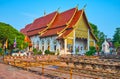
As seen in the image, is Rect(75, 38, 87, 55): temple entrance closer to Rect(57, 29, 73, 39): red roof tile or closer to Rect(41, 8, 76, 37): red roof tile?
Rect(57, 29, 73, 39): red roof tile

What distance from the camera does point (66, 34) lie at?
36000 mm

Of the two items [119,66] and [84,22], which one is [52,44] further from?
[119,66]

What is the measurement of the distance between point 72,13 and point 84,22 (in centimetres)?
315

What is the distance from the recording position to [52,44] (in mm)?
39344

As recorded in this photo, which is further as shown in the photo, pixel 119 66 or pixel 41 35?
pixel 41 35

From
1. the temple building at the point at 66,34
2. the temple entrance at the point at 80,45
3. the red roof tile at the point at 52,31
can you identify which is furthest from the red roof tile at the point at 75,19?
the temple entrance at the point at 80,45

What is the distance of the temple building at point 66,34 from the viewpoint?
36.7 metres

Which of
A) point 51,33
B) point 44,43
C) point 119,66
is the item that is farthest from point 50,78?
point 44,43

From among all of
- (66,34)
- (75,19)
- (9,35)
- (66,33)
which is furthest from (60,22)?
(9,35)

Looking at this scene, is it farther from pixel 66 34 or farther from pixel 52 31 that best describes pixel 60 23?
pixel 66 34

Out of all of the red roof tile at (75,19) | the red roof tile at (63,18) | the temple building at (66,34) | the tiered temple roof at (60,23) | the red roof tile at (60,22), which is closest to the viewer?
the temple building at (66,34)

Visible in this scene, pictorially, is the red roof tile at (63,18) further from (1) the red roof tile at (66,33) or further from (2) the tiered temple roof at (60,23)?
(1) the red roof tile at (66,33)

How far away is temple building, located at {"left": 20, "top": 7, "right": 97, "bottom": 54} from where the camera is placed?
120 feet

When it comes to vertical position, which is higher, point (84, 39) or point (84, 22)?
point (84, 22)
